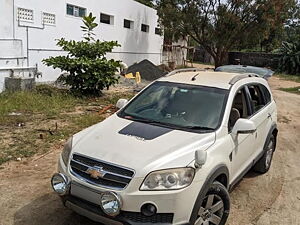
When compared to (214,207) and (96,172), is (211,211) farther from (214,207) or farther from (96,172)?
(96,172)

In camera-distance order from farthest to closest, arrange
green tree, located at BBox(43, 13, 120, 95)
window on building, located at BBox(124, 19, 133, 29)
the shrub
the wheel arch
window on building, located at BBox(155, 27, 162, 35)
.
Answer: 1. the shrub
2. window on building, located at BBox(155, 27, 162, 35)
3. window on building, located at BBox(124, 19, 133, 29)
4. green tree, located at BBox(43, 13, 120, 95)
5. the wheel arch

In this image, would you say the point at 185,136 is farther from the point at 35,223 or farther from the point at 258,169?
the point at 258,169

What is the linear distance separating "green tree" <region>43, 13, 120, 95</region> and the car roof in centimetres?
590

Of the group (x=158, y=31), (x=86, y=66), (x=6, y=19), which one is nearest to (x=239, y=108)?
(x=86, y=66)

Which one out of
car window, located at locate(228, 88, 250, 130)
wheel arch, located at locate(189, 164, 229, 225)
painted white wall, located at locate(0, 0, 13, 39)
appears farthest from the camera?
painted white wall, located at locate(0, 0, 13, 39)

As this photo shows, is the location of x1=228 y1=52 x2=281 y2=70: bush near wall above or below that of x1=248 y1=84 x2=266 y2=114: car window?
above

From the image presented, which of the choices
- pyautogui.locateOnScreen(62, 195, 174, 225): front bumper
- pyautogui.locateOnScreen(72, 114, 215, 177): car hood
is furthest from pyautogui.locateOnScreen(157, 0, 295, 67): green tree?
pyautogui.locateOnScreen(62, 195, 174, 225): front bumper

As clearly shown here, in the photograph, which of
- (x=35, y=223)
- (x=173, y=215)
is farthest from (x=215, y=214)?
(x=35, y=223)

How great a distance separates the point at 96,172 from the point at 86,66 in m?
7.60

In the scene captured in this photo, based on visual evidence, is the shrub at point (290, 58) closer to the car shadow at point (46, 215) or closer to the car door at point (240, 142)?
the car door at point (240, 142)

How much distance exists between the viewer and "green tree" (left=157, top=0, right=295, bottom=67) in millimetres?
18797

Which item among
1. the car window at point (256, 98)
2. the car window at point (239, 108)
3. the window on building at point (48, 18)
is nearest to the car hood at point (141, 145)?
the car window at point (239, 108)

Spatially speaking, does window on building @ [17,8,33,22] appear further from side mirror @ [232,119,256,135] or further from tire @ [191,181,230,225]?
tire @ [191,181,230,225]

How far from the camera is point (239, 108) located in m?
4.19
